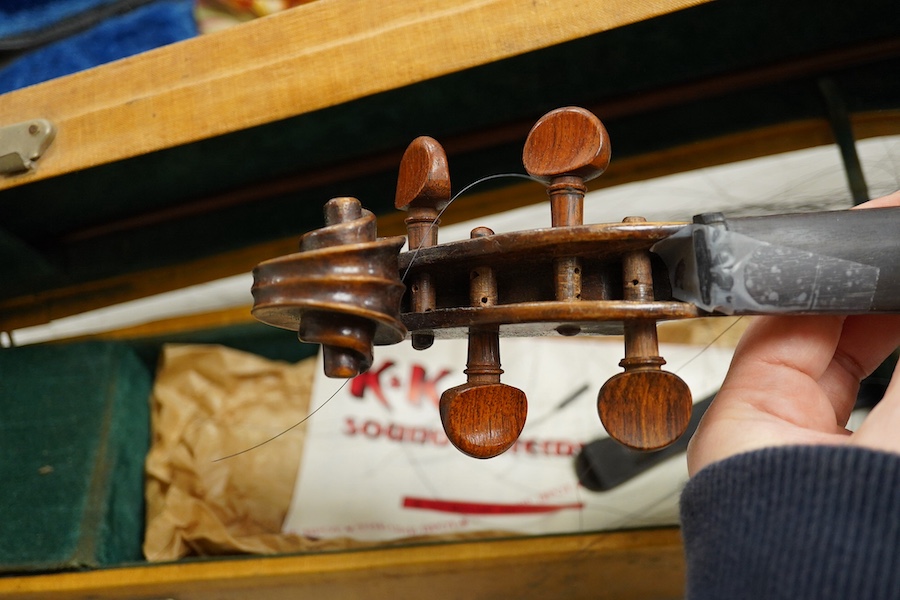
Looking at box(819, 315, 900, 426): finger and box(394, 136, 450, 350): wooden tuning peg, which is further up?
box(394, 136, 450, 350): wooden tuning peg

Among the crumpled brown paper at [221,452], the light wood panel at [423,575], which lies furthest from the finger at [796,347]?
the crumpled brown paper at [221,452]

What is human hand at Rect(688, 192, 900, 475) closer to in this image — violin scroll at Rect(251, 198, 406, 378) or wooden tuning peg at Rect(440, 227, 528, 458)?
wooden tuning peg at Rect(440, 227, 528, 458)

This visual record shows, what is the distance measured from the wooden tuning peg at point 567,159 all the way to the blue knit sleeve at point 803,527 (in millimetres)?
175

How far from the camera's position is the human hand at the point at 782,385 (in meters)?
0.46

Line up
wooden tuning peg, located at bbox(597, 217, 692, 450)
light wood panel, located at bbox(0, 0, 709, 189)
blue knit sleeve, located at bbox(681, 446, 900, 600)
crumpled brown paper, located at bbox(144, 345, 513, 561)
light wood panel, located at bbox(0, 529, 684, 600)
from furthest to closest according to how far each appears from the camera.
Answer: crumpled brown paper, located at bbox(144, 345, 513, 561) → light wood panel, located at bbox(0, 529, 684, 600) → light wood panel, located at bbox(0, 0, 709, 189) → wooden tuning peg, located at bbox(597, 217, 692, 450) → blue knit sleeve, located at bbox(681, 446, 900, 600)

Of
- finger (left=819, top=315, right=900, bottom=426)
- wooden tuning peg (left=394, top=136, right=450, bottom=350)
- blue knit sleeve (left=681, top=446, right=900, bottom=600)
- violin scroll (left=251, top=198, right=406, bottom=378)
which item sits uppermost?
wooden tuning peg (left=394, top=136, right=450, bottom=350)

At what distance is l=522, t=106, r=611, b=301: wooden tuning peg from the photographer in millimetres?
519

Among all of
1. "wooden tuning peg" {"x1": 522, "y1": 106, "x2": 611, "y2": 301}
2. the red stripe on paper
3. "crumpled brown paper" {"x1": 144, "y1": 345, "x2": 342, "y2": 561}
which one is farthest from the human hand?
"crumpled brown paper" {"x1": 144, "y1": 345, "x2": 342, "y2": 561}

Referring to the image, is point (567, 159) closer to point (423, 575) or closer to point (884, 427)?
point (884, 427)

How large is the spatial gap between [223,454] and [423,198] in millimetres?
705

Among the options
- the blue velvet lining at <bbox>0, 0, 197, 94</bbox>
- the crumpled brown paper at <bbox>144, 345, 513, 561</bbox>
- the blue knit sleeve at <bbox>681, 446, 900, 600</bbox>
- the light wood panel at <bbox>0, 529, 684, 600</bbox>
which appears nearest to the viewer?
the blue knit sleeve at <bbox>681, 446, 900, 600</bbox>

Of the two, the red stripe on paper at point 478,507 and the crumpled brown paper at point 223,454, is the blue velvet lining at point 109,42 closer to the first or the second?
the crumpled brown paper at point 223,454

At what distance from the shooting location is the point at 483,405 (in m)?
0.53

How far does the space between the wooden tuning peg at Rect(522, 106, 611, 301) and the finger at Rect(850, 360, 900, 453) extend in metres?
0.20
